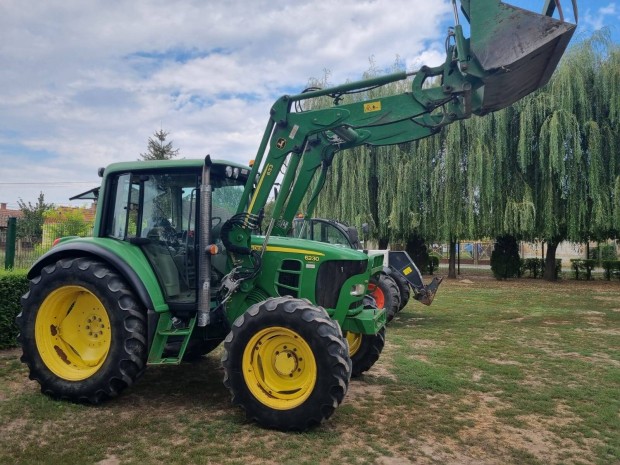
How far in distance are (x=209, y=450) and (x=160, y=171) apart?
2771mm

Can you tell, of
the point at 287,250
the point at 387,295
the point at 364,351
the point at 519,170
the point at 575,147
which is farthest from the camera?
the point at 519,170

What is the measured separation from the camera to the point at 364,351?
5.99 metres

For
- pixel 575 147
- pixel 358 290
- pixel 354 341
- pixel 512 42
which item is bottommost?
pixel 354 341

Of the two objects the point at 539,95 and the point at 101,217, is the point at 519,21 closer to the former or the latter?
the point at 101,217

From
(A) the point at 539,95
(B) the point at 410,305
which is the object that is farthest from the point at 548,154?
(B) the point at 410,305

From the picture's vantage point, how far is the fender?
485 centimetres

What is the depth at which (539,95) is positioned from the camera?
1795 centimetres

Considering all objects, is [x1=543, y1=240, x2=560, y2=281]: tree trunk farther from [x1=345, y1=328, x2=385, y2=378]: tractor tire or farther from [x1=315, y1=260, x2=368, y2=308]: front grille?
[x1=315, y1=260, x2=368, y2=308]: front grille

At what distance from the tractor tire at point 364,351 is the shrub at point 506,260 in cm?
1729

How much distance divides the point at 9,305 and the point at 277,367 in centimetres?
468

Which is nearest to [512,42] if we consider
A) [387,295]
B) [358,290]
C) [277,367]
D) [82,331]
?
[358,290]

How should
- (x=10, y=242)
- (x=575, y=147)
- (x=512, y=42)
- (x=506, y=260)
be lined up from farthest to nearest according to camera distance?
1. (x=506, y=260)
2. (x=575, y=147)
3. (x=10, y=242)
4. (x=512, y=42)

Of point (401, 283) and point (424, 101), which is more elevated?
point (424, 101)

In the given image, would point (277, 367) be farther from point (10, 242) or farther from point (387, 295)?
point (10, 242)
